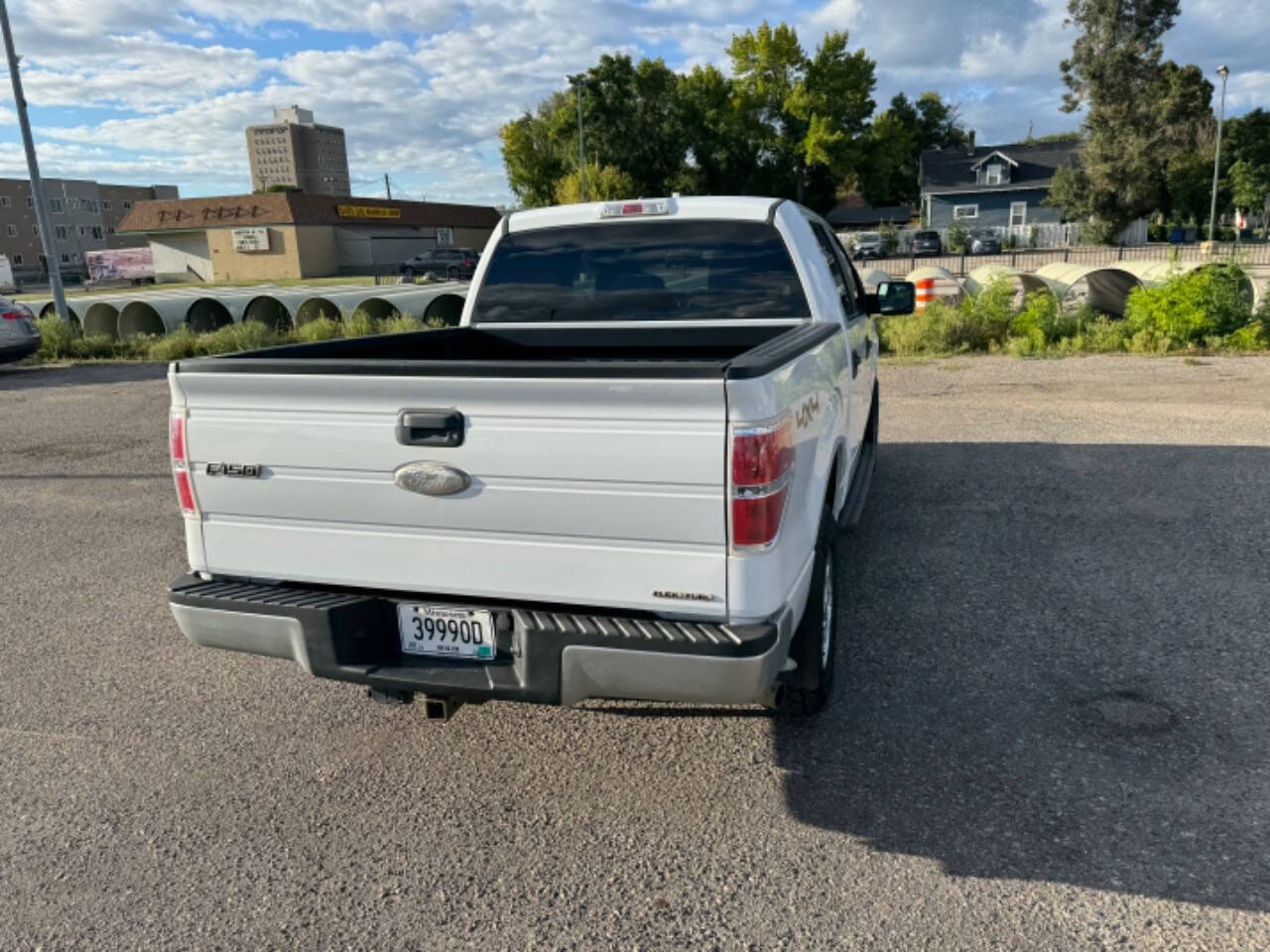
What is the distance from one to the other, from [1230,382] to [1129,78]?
49.9m

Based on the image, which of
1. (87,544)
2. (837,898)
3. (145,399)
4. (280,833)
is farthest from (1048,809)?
(145,399)

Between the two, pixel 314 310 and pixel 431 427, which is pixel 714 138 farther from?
pixel 431 427

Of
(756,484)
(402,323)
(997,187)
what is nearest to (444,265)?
(402,323)

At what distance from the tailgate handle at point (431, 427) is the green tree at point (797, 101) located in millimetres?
68198

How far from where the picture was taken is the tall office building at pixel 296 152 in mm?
148750

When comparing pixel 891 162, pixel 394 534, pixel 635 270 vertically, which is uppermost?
pixel 891 162

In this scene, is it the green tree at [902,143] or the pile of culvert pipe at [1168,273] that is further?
the green tree at [902,143]

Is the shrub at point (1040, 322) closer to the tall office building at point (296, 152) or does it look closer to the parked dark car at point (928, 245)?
the parked dark car at point (928, 245)

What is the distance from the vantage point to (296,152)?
150250mm

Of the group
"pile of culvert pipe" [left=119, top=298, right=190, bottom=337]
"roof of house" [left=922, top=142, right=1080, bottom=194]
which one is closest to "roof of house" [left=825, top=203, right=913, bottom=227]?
"roof of house" [left=922, top=142, right=1080, bottom=194]

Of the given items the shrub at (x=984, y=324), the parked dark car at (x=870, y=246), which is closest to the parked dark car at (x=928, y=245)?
the parked dark car at (x=870, y=246)

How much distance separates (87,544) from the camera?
6406 millimetres

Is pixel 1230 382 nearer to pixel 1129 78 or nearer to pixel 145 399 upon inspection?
pixel 145 399

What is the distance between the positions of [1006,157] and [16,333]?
6107 centimetres
